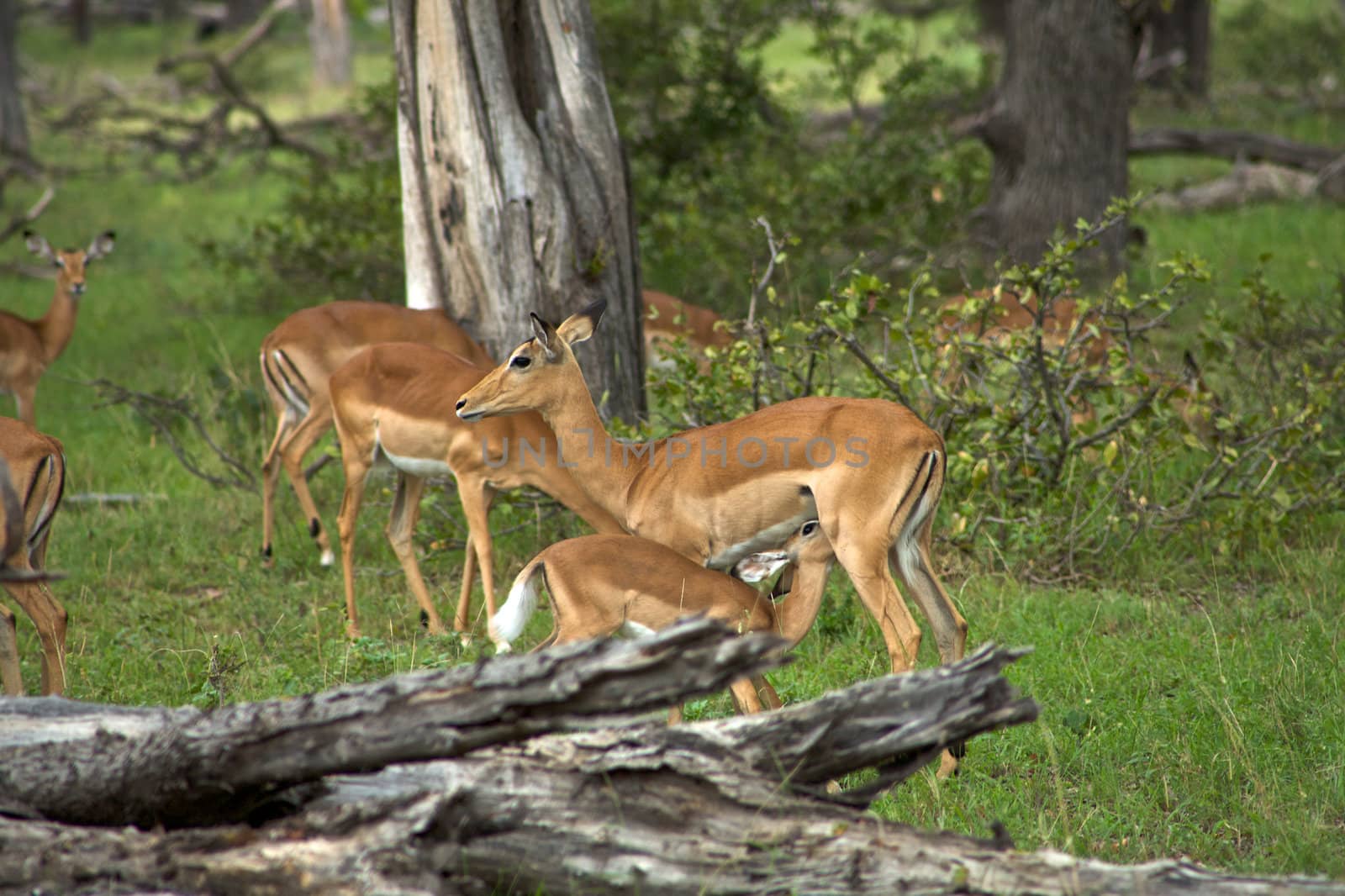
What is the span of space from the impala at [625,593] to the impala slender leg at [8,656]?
5.32 feet

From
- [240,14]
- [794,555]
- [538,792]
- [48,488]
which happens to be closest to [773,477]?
[794,555]

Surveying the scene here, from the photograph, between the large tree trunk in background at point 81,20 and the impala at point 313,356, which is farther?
the large tree trunk in background at point 81,20

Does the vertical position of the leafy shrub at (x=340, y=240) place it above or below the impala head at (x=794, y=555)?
above

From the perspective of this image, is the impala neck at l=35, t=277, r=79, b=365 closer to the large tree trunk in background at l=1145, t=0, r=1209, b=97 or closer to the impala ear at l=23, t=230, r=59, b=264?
the impala ear at l=23, t=230, r=59, b=264

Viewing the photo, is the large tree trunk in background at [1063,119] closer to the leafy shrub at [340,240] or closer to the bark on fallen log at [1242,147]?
the bark on fallen log at [1242,147]

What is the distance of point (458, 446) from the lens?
5.61 metres

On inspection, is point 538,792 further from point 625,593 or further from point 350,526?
point 350,526

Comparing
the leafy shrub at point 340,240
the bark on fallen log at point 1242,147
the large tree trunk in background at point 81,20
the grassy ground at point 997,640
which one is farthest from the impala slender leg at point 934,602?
the large tree trunk in background at point 81,20

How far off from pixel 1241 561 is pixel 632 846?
370 cm

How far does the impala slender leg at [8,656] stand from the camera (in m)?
4.54

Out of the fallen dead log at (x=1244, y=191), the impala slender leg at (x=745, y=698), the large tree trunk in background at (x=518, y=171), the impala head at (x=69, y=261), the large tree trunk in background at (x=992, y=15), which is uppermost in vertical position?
the large tree trunk in background at (x=992, y=15)

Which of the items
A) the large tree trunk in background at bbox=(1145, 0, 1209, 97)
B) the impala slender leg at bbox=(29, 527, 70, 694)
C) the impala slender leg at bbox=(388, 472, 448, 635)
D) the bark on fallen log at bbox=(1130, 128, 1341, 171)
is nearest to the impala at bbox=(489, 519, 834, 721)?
the impala slender leg at bbox=(388, 472, 448, 635)

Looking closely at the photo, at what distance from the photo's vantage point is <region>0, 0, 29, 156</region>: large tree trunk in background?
1483 cm

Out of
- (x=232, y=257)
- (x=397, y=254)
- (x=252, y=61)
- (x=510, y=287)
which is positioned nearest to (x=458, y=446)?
(x=510, y=287)
